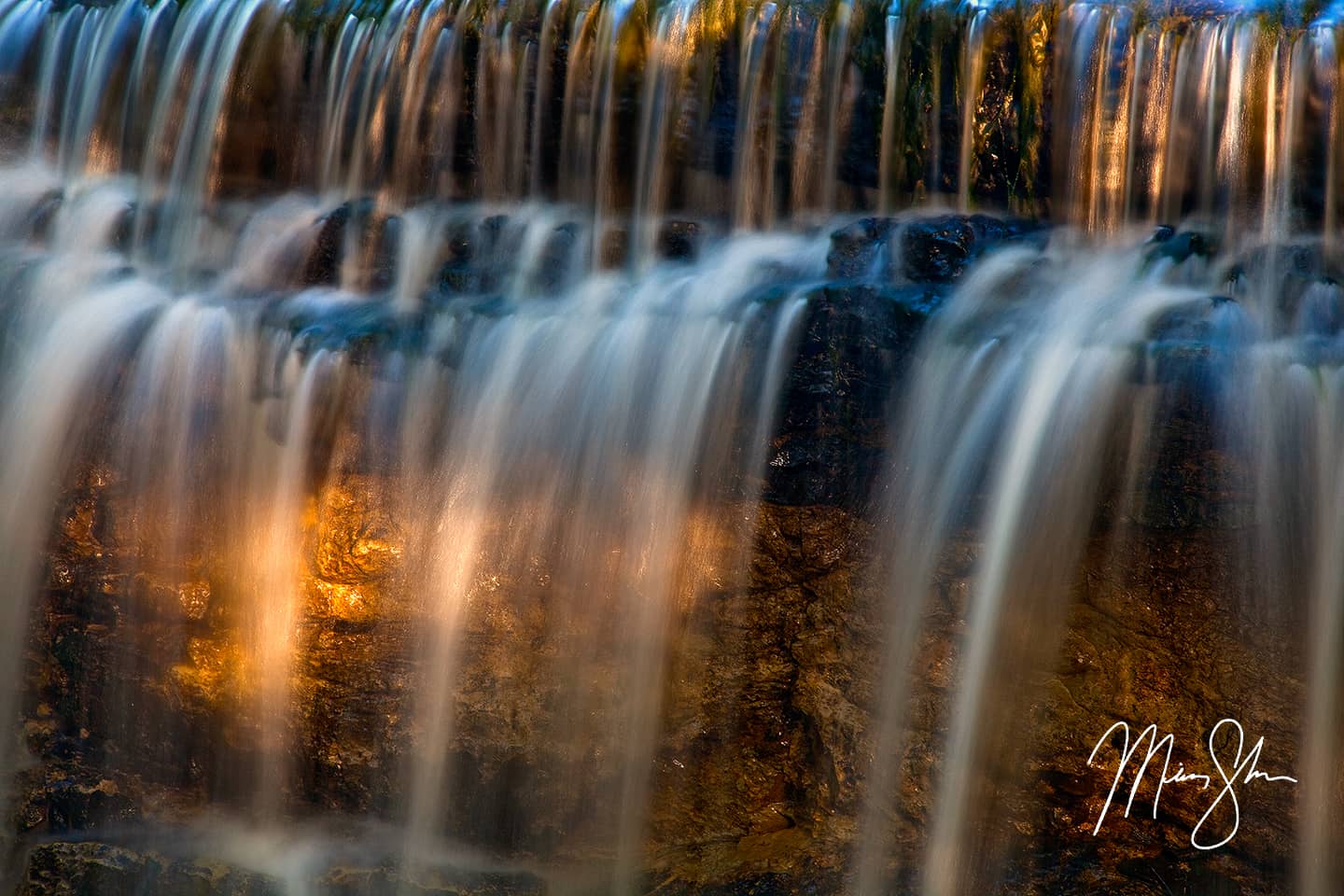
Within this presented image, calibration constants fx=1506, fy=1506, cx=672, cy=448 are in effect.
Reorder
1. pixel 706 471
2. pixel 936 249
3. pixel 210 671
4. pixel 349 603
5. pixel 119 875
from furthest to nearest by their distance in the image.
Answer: pixel 936 249 → pixel 210 671 → pixel 119 875 → pixel 349 603 → pixel 706 471

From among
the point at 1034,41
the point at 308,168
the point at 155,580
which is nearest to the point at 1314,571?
the point at 1034,41

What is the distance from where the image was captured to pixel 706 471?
5.79 metres

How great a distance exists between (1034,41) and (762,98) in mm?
Result: 1375

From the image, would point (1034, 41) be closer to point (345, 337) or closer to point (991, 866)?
point (345, 337)

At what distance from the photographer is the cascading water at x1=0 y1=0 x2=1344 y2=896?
510 centimetres

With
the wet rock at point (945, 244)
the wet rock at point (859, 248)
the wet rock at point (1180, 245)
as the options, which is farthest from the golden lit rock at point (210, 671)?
the wet rock at point (1180, 245)

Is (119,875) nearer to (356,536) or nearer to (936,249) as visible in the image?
Result: (356,536)

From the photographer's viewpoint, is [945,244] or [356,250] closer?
[945,244]
